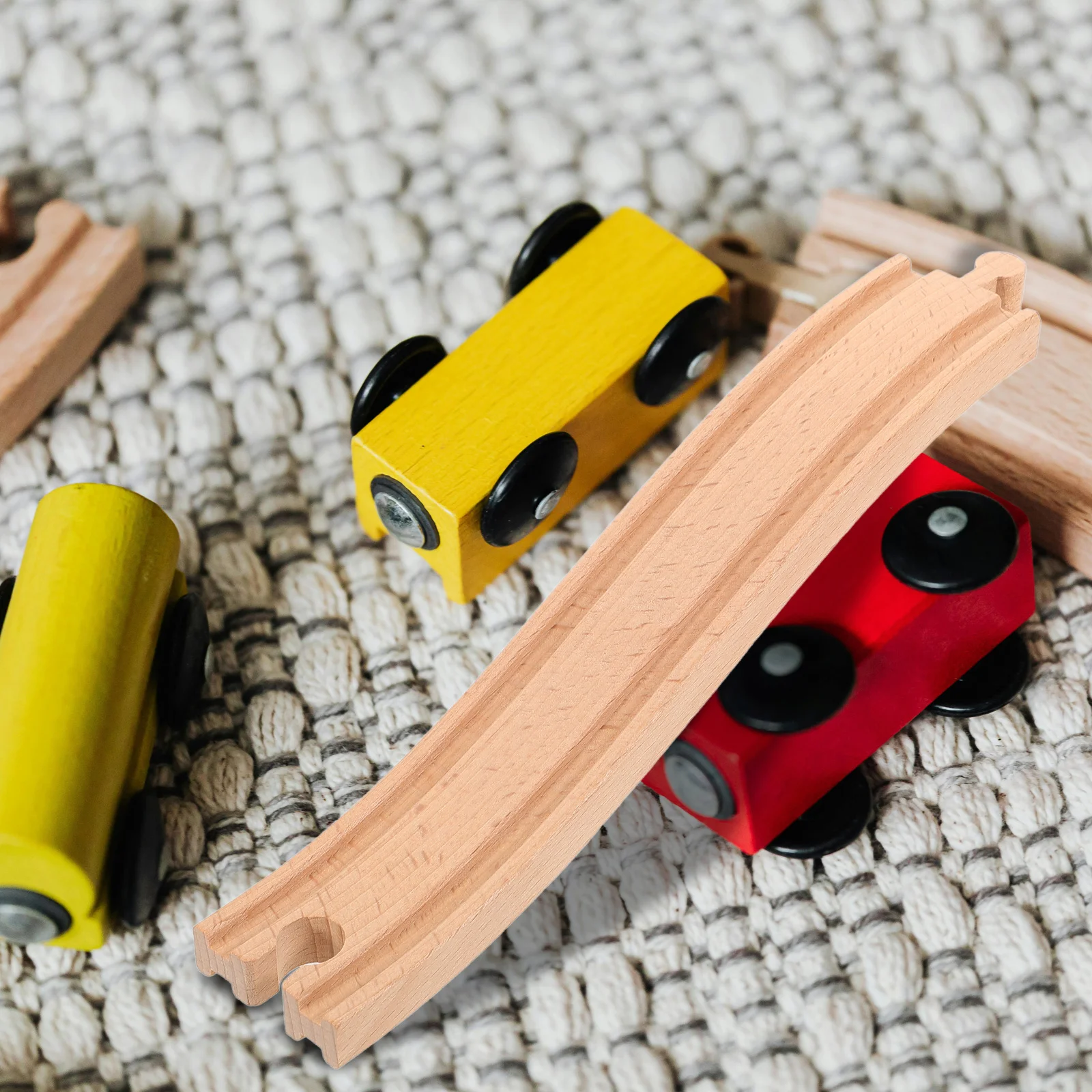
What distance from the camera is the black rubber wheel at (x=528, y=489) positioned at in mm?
527

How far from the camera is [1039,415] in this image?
1.81 feet

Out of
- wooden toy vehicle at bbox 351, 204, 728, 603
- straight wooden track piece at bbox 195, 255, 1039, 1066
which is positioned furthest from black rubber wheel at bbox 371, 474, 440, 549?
straight wooden track piece at bbox 195, 255, 1039, 1066

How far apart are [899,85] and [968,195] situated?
82mm

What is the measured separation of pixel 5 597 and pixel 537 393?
21 centimetres

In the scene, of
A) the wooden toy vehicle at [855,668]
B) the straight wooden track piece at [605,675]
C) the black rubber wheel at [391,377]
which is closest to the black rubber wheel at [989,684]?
the wooden toy vehicle at [855,668]

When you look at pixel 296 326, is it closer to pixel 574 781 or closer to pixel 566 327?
pixel 566 327

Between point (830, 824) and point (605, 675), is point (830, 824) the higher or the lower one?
the lower one

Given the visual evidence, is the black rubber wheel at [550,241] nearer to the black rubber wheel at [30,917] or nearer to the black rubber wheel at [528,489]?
the black rubber wheel at [528,489]

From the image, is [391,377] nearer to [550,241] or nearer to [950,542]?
[550,241]

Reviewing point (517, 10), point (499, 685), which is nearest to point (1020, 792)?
point (499, 685)

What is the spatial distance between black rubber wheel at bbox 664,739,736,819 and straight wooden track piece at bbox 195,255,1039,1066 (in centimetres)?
5

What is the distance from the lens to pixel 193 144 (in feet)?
2.35

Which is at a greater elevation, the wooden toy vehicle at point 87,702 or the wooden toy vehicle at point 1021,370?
the wooden toy vehicle at point 87,702

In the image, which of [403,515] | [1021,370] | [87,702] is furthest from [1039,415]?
[87,702]
